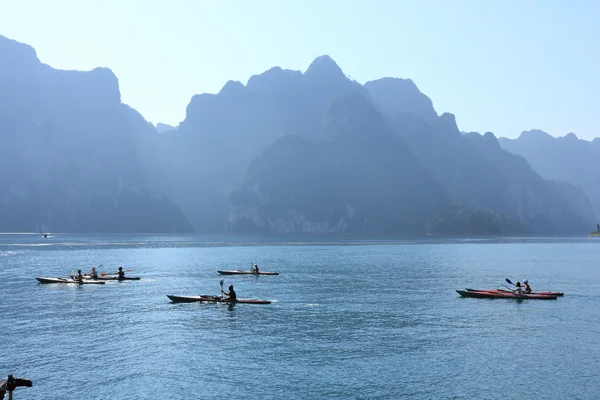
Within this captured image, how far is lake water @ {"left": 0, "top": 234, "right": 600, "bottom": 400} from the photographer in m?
29.2

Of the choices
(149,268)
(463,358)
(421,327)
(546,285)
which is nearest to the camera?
(463,358)

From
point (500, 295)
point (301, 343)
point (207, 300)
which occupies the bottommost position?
point (301, 343)

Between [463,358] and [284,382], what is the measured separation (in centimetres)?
1226

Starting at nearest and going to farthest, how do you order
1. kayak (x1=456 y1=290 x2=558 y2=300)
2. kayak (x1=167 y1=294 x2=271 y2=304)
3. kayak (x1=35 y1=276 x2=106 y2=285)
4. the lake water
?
the lake water < kayak (x1=167 y1=294 x2=271 y2=304) < kayak (x1=456 y1=290 x2=558 y2=300) < kayak (x1=35 y1=276 x2=106 y2=285)

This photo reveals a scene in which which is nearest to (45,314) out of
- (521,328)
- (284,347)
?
(284,347)

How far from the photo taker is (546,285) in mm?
72750

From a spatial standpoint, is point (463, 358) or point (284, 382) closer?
point (284, 382)

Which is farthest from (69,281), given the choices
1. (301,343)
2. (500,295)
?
(500,295)

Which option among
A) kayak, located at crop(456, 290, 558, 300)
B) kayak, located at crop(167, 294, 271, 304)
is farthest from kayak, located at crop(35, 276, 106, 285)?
kayak, located at crop(456, 290, 558, 300)

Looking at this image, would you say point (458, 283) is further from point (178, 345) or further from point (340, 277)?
point (178, 345)

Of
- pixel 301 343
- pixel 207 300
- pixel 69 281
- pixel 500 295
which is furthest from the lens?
pixel 69 281

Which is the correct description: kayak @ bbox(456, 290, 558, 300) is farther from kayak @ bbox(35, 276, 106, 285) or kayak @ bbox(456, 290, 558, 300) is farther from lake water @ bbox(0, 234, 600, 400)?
kayak @ bbox(35, 276, 106, 285)

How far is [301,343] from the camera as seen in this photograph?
37.9 meters

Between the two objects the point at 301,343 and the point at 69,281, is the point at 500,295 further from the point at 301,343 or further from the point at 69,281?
the point at 69,281
